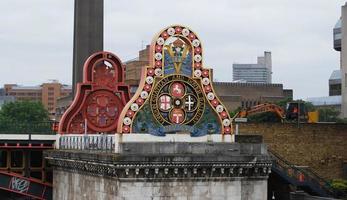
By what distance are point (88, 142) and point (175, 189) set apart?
369 inches

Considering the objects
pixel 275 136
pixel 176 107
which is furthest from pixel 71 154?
pixel 275 136

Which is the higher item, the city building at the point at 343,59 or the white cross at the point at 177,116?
the city building at the point at 343,59

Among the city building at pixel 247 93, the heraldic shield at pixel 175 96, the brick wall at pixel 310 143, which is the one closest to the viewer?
the heraldic shield at pixel 175 96

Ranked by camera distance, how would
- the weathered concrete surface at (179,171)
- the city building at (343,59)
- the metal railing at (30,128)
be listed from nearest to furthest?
the weathered concrete surface at (179,171), the metal railing at (30,128), the city building at (343,59)

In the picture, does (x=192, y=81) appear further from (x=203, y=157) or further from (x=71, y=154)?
(x=71, y=154)

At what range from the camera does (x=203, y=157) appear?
3878cm

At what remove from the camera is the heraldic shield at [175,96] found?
3969 cm

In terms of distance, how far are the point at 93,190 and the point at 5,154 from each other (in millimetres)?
18133

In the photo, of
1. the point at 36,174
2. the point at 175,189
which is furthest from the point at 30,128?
the point at 175,189

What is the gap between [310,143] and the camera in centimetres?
6594

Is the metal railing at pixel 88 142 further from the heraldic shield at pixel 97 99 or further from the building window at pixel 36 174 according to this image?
the building window at pixel 36 174

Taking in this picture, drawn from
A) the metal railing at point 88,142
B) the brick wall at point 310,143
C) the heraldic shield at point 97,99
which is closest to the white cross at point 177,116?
the metal railing at point 88,142

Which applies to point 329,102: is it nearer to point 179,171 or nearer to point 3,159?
point 3,159

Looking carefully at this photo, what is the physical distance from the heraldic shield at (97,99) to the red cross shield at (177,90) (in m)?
15.0
